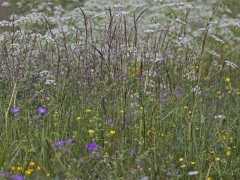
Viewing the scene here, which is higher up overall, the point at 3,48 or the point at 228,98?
the point at 3,48

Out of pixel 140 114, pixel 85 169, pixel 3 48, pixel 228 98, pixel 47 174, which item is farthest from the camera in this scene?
pixel 228 98

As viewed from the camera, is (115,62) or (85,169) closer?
(85,169)

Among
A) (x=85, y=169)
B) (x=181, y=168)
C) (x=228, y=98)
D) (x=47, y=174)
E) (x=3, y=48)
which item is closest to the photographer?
(x=47, y=174)

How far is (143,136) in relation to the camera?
3.41m

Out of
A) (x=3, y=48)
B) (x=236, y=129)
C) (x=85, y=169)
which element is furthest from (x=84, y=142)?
(x=236, y=129)

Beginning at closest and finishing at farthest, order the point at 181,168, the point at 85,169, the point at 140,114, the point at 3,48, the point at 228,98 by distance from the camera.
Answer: the point at 85,169 < the point at 181,168 < the point at 140,114 < the point at 3,48 < the point at 228,98

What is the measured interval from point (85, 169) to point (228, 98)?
2.61 metres

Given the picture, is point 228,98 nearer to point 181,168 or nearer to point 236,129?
point 236,129

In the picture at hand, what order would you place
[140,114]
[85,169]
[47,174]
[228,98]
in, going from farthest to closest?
[228,98], [140,114], [85,169], [47,174]

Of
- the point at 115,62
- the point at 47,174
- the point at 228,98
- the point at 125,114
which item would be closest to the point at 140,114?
the point at 125,114

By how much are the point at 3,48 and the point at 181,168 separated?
1535 millimetres

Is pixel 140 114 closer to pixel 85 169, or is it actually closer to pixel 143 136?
pixel 143 136

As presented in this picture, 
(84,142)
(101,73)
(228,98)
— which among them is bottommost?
(228,98)

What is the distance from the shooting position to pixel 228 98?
5316 mm
